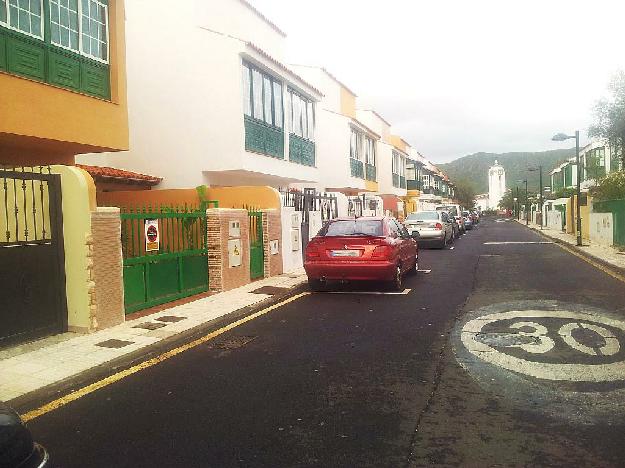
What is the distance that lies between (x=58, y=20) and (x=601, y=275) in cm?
1328

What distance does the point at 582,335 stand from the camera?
23.1 feet

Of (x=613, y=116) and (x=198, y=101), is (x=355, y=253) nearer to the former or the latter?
(x=198, y=101)

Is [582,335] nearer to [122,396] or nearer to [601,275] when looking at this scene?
[122,396]

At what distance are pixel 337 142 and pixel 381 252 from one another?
1869cm

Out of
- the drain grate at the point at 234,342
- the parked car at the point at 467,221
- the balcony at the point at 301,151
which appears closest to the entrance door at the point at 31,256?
the drain grate at the point at 234,342

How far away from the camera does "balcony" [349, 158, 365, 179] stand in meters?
30.1

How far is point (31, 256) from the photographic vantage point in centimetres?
705

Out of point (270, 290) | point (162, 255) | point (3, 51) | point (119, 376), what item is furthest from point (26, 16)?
point (119, 376)

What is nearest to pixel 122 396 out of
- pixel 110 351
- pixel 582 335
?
pixel 110 351

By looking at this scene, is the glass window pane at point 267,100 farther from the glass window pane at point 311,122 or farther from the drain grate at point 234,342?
the drain grate at point 234,342

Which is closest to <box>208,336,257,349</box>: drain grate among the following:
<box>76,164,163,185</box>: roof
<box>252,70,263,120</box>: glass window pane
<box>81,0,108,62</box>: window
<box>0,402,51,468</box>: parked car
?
<box>0,402,51,468</box>: parked car

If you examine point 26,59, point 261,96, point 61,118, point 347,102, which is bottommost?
point 61,118

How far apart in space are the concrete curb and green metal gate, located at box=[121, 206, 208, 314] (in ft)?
5.25

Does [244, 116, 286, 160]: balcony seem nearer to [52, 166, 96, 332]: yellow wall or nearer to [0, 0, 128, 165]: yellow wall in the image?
[0, 0, 128, 165]: yellow wall
